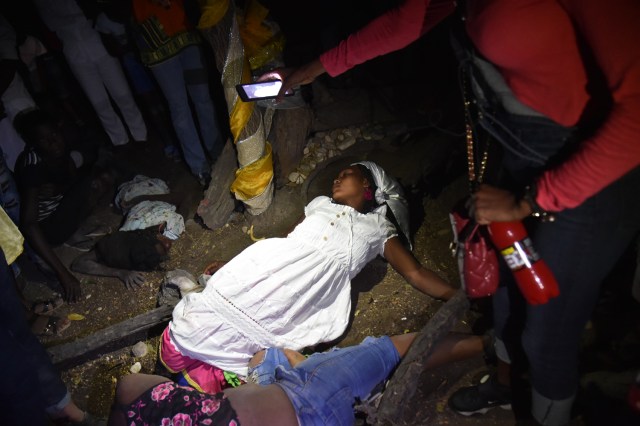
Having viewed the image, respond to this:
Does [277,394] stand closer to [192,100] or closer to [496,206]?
[496,206]

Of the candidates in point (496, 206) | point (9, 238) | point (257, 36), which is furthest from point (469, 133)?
point (9, 238)

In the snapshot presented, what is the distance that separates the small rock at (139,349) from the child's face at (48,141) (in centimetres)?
212

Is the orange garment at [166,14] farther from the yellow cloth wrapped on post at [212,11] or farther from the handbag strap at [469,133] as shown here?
the handbag strap at [469,133]

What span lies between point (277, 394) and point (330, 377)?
31 cm

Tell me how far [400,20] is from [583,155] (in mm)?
1114

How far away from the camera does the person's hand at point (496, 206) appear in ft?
5.10

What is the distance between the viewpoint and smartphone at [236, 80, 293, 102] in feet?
9.84

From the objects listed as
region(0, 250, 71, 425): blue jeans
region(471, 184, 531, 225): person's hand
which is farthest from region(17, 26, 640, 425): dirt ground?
region(471, 184, 531, 225): person's hand

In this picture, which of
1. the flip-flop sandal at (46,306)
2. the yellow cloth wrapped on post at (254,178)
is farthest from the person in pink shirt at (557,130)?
the flip-flop sandal at (46,306)

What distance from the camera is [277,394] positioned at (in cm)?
209

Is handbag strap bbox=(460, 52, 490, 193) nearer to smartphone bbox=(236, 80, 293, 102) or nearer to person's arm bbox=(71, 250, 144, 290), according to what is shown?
smartphone bbox=(236, 80, 293, 102)

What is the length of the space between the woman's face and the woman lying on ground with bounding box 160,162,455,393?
0.08 meters

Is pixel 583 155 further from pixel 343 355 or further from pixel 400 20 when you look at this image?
pixel 343 355

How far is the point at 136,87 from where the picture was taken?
16.9 ft
